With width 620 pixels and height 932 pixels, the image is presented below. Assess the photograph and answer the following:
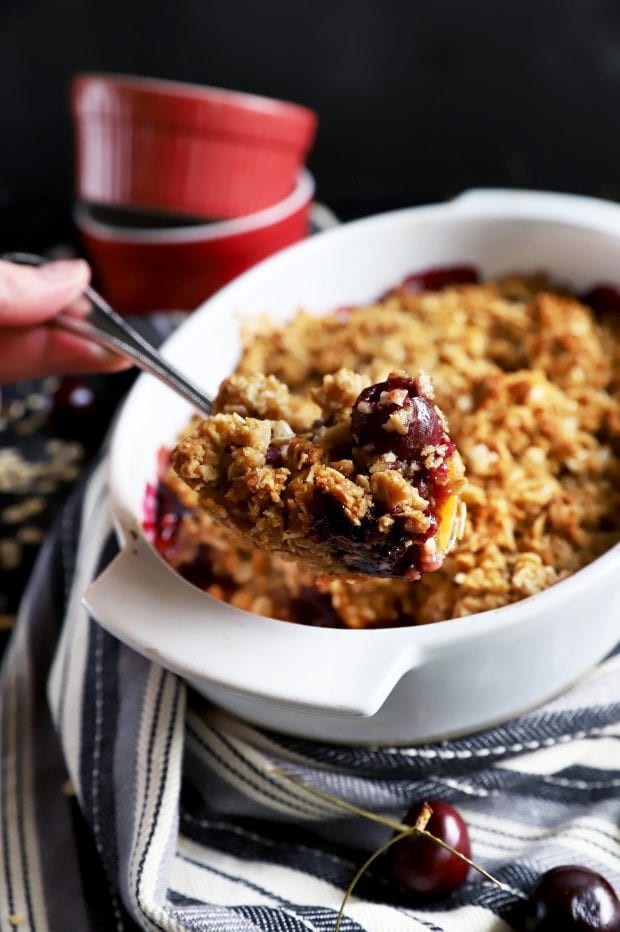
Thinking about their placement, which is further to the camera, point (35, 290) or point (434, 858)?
point (35, 290)

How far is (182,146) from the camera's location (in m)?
1.85

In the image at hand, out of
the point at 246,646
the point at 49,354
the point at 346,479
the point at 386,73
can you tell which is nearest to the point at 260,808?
the point at 246,646

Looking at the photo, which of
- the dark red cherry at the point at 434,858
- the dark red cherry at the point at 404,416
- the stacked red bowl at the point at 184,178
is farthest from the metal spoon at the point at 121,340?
the dark red cherry at the point at 434,858

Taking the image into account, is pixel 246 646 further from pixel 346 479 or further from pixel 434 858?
pixel 434 858

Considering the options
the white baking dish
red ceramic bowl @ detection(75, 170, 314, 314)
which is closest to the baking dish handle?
the white baking dish

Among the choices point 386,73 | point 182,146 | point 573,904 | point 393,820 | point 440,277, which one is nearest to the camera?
point 573,904

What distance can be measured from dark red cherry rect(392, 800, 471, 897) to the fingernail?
80 centimetres

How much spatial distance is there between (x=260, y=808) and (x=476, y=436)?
519mm

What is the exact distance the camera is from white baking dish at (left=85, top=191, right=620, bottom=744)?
1.03 meters

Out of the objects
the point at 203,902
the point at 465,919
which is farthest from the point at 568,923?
the point at 203,902

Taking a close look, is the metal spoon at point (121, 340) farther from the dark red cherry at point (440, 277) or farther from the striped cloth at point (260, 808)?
the dark red cherry at point (440, 277)

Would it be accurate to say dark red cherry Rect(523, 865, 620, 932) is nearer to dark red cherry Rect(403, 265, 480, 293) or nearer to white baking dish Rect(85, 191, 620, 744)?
white baking dish Rect(85, 191, 620, 744)

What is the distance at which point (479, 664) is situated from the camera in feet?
3.63

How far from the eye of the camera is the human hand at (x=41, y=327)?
140cm
